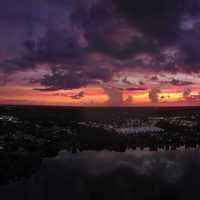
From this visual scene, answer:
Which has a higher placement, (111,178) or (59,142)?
(59,142)

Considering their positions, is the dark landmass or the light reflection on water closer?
the light reflection on water

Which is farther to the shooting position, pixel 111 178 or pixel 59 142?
pixel 59 142

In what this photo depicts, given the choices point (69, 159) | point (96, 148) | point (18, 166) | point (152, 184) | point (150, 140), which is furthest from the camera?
point (150, 140)

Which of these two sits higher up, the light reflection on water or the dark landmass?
the dark landmass

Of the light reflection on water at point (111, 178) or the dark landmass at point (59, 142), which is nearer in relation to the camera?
the light reflection on water at point (111, 178)

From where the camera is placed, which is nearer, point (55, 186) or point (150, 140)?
point (55, 186)

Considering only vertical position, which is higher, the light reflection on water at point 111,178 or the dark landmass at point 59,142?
the dark landmass at point 59,142

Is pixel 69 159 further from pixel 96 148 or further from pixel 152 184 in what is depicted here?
pixel 152 184

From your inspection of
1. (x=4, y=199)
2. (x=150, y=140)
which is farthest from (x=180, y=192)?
(x=150, y=140)
